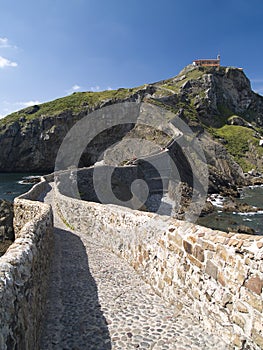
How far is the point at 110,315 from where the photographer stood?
6230mm

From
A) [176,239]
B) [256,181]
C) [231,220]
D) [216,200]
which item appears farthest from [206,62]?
[176,239]

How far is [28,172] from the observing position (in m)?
88.0

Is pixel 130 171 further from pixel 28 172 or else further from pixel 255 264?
pixel 28 172

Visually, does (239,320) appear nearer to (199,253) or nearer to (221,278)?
(221,278)

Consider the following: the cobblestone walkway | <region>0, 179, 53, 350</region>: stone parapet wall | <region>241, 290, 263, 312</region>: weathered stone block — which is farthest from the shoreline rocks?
<region>241, 290, 263, 312</region>: weathered stone block

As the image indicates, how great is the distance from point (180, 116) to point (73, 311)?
66.1 meters

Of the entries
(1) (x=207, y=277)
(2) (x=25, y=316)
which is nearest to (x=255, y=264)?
(1) (x=207, y=277)

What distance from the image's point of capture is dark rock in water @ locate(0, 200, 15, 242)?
2009cm

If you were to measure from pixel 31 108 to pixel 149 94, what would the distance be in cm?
4603

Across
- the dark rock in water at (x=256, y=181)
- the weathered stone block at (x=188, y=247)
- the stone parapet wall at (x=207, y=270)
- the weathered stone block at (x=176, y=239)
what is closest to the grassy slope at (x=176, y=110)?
the dark rock in water at (x=256, y=181)

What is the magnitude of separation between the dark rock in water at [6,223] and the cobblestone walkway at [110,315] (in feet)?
40.3

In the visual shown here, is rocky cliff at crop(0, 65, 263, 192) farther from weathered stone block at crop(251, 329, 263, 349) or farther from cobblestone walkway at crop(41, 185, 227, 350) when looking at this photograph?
weathered stone block at crop(251, 329, 263, 349)

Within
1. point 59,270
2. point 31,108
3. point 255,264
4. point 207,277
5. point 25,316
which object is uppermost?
point 31,108

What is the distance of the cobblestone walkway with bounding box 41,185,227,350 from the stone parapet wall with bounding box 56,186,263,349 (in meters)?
0.32
